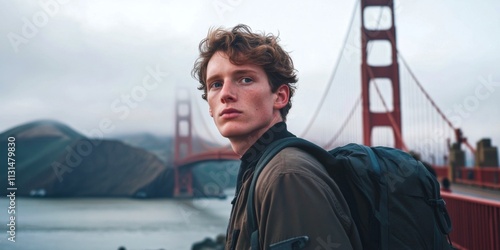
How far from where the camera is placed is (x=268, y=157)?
1.14m

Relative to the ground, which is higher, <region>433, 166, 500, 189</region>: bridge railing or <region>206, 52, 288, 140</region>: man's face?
<region>206, 52, 288, 140</region>: man's face

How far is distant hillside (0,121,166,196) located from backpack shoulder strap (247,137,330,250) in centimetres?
3805

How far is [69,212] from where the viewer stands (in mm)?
33156

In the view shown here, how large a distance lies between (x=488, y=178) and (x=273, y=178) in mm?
11118


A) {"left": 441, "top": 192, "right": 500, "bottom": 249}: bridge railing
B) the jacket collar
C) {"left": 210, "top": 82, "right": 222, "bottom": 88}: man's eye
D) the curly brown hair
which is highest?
the curly brown hair

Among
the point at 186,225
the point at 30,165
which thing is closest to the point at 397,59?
the point at 186,225

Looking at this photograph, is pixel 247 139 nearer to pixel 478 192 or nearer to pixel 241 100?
pixel 241 100

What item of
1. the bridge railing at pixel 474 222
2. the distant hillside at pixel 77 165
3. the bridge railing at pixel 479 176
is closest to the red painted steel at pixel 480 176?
the bridge railing at pixel 479 176

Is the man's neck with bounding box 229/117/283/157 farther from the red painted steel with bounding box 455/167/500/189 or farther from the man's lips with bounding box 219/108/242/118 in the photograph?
the red painted steel with bounding box 455/167/500/189

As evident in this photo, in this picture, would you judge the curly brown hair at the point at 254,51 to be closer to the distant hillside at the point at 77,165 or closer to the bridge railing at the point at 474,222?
the bridge railing at the point at 474,222

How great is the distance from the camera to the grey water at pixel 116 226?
2000 centimetres

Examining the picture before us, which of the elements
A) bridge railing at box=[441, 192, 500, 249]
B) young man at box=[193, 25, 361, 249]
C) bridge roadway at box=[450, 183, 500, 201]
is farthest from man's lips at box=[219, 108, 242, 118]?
bridge roadway at box=[450, 183, 500, 201]

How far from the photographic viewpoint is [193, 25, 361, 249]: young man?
101cm

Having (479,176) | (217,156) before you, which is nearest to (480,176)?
(479,176)
